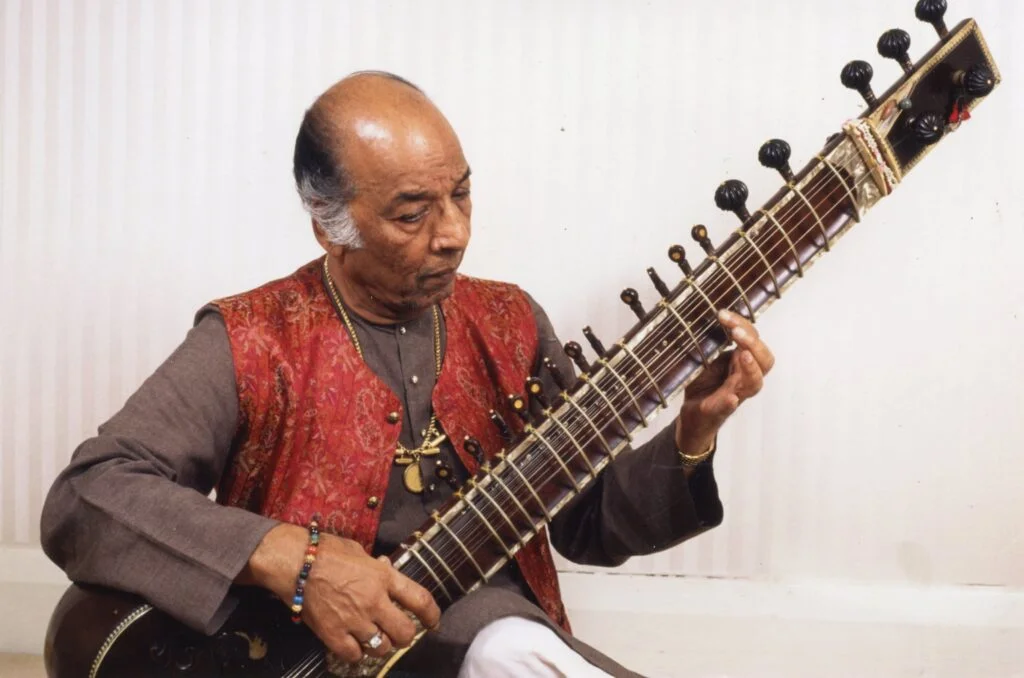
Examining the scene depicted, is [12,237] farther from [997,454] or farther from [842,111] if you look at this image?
[997,454]

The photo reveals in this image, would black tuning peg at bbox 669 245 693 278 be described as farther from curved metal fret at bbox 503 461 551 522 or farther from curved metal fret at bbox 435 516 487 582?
curved metal fret at bbox 435 516 487 582

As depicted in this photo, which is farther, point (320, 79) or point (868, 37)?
point (320, 79)

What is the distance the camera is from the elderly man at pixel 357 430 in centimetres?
206

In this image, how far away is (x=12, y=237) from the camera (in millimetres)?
3418

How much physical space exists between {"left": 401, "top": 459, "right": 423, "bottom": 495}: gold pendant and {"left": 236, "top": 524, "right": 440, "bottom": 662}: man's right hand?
317mm

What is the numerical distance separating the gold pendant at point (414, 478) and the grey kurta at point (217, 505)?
2 centimetres

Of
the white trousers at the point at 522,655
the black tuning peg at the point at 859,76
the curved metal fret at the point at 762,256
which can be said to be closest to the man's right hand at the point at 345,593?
the white trousers at the point at 522,655

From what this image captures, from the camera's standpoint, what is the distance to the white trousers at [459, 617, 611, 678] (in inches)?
76.0

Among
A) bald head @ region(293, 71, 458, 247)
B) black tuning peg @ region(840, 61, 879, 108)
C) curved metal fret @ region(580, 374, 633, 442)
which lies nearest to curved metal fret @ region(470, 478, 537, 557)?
curved metal fret @ region(580, 374, 633, 442)

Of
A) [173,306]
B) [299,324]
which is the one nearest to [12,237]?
[173,306]

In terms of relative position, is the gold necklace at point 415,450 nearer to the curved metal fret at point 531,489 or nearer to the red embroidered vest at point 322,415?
the red embroidered vest at point 322,415

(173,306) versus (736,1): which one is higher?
(736,1)

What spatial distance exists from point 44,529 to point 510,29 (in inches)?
70.7

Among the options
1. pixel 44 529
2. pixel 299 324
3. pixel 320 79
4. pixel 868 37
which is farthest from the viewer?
pixel 320 79
